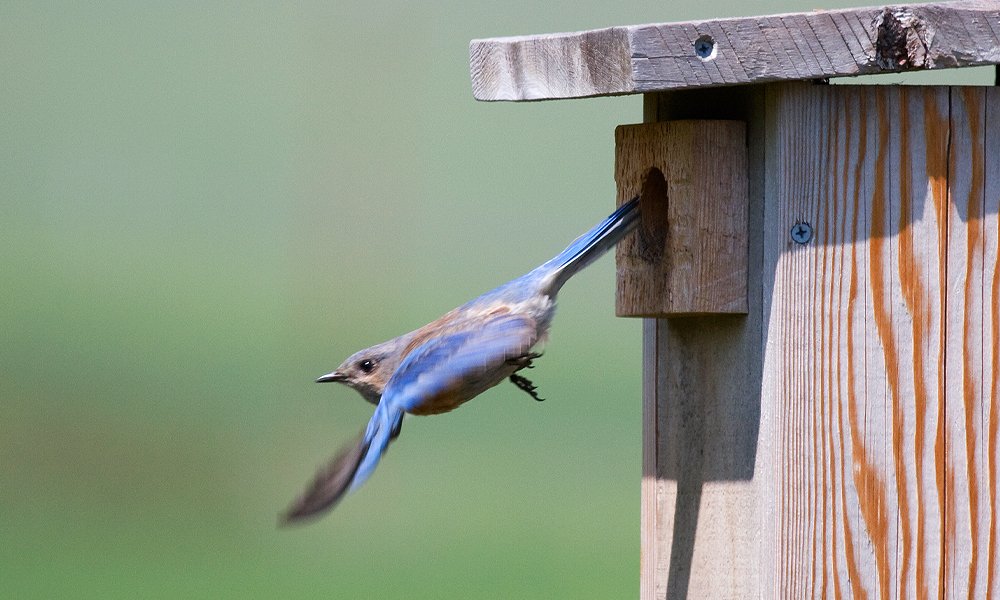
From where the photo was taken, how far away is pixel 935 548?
8.68 ft

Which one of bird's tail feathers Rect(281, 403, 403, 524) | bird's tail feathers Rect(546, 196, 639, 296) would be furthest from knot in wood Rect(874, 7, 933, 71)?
bird's tail feathers Rect(281, 403, 403, 524)

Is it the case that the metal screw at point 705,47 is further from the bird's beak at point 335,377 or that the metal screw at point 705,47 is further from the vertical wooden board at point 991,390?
the bird's beak at point 335,377

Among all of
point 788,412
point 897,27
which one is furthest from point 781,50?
point 788,412

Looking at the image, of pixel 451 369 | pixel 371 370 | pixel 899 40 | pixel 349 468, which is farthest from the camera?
pixel 371 370

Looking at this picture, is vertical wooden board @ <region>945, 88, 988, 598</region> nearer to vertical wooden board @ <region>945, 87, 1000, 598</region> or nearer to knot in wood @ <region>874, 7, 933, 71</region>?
vertical wooden board @ <region>945, 87, 1000, 598</region>

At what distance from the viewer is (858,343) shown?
267 centimetres

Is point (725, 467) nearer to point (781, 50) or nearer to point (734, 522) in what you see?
point (734, 522)

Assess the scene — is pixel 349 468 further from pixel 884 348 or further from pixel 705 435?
pixel 884 348

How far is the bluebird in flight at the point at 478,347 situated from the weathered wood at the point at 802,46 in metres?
0.48

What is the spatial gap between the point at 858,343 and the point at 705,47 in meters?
0.63

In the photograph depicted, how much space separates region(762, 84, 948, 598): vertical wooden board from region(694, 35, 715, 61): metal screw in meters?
0.17

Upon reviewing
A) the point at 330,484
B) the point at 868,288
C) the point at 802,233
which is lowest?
the point at 330,484

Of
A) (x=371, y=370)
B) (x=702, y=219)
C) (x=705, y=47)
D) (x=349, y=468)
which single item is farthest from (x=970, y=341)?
(x=371, y=370)

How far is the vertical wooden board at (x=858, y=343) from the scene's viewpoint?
8.67 ft
